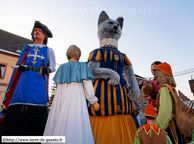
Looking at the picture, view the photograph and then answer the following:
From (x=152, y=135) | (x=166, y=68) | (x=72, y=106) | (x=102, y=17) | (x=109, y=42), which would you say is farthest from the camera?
(x=102, y=17)

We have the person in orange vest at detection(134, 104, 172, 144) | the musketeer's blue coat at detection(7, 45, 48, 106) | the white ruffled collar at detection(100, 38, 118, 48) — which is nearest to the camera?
the person in orange vest at detection(134, 104, 172, 144)

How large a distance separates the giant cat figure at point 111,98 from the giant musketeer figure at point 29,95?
93 centimetres

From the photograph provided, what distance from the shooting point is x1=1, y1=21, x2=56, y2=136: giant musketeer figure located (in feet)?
7.07

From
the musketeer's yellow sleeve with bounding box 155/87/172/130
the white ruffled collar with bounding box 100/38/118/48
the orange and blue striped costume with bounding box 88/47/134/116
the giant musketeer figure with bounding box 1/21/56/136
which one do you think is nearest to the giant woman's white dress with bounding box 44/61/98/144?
the giant musketeer figure with bounding box 1/21/56/136

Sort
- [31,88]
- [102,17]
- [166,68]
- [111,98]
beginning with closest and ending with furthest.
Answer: [31,88] < [166,68] < [111,98] < [102,17]

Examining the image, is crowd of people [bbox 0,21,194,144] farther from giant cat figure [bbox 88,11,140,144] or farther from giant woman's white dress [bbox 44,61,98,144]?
giant cat figure [bbox 88,11,140,144]

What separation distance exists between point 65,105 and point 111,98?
3.43 feet

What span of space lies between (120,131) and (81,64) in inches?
55.7

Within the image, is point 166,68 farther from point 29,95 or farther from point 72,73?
point 29,95

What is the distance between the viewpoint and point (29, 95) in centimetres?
226

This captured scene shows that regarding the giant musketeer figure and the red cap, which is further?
the red cap

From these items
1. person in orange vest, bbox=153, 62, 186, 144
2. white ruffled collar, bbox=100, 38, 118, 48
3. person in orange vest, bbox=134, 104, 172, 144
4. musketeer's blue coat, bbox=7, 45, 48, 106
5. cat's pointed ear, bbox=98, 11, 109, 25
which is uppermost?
cat's pointed ear, bbox=98, 11, 109, 25

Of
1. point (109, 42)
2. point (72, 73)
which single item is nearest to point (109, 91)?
point (72, 73)

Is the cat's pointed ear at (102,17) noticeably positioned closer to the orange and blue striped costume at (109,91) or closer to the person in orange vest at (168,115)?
the orange and blue striped costume at (109,91)
